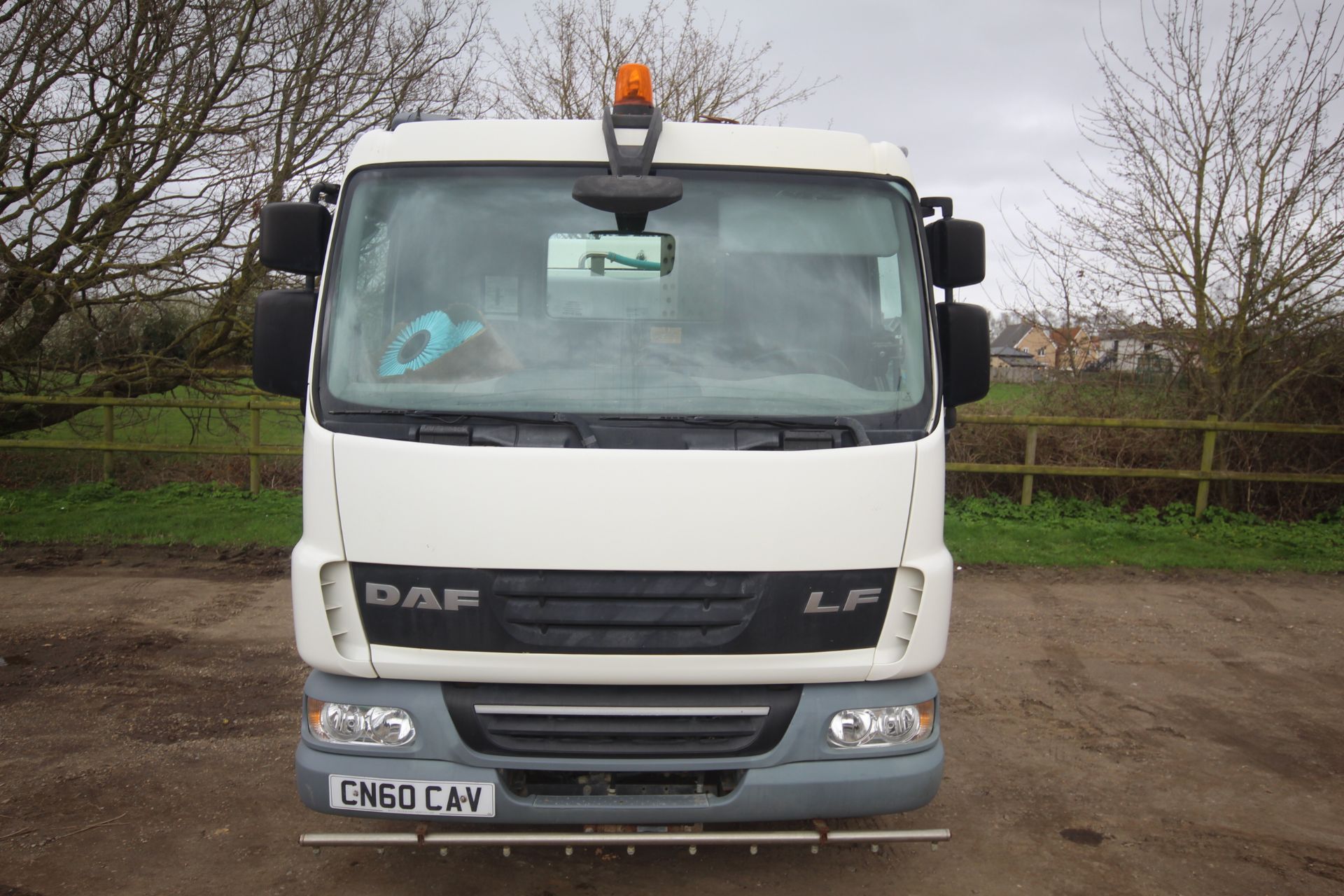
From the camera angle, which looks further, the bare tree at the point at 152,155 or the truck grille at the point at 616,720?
the bare tree at the point at 152,155

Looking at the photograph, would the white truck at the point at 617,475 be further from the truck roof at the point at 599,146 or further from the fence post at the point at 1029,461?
the fence post at the point at 1029,461

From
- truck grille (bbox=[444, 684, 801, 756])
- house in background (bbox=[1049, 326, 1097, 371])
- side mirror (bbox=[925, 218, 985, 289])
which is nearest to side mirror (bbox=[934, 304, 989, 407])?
side mirror (bbox=[925, 218, 985, 289])

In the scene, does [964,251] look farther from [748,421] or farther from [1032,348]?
[1032,348]

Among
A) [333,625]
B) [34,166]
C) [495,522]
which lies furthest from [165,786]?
[34,166]

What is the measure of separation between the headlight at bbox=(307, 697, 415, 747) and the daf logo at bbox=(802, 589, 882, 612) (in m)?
1.28

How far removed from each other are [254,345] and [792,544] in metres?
1.98

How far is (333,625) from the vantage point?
10.3ft

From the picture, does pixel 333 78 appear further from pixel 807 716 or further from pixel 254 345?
pixel 807 716

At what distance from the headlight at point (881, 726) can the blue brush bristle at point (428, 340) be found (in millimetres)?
→ 1704

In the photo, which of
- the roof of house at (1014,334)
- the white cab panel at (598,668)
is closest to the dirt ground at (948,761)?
the white cab panel at (598,668)

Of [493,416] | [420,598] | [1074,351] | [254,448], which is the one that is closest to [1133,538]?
[1074,351]

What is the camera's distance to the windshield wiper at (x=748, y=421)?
3.16 meters

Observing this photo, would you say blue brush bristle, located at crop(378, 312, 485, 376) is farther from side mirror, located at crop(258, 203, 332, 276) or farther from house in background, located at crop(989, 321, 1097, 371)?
house in background, located at crop(989, 321, 1097, 371)

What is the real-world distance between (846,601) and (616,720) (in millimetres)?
798
